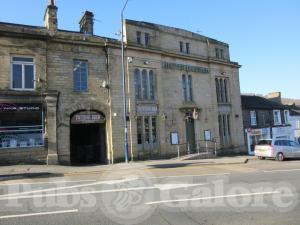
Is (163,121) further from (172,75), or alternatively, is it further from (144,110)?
(172,75)

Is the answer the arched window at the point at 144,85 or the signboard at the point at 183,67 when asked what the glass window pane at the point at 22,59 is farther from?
the signboard at the point at 183,67

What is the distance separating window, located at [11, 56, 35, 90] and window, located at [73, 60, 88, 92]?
9.65 feet

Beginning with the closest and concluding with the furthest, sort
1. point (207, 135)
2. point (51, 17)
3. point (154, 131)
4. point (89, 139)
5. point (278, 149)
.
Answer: point (51, 17) → point (278, 149) → point (154, 131) → point (89, 139) → point (207, 135)

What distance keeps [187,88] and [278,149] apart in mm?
9050

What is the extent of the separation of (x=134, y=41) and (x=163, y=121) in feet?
22.0

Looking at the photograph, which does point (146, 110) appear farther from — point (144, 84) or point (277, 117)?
point (277, 117)

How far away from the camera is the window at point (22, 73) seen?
2055 centimetres

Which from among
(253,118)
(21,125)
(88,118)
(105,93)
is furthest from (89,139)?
(253,118)

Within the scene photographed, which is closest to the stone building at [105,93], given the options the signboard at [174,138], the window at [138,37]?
the window at [138,37]

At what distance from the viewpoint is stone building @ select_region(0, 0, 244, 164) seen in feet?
67.2

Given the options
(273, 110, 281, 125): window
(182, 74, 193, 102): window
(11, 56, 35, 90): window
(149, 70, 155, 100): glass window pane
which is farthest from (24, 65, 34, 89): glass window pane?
(273, 110, 281, 125): window

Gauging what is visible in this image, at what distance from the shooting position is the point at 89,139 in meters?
26.1

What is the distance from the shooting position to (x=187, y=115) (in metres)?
27.8

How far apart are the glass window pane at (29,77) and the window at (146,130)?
8.22 metres
